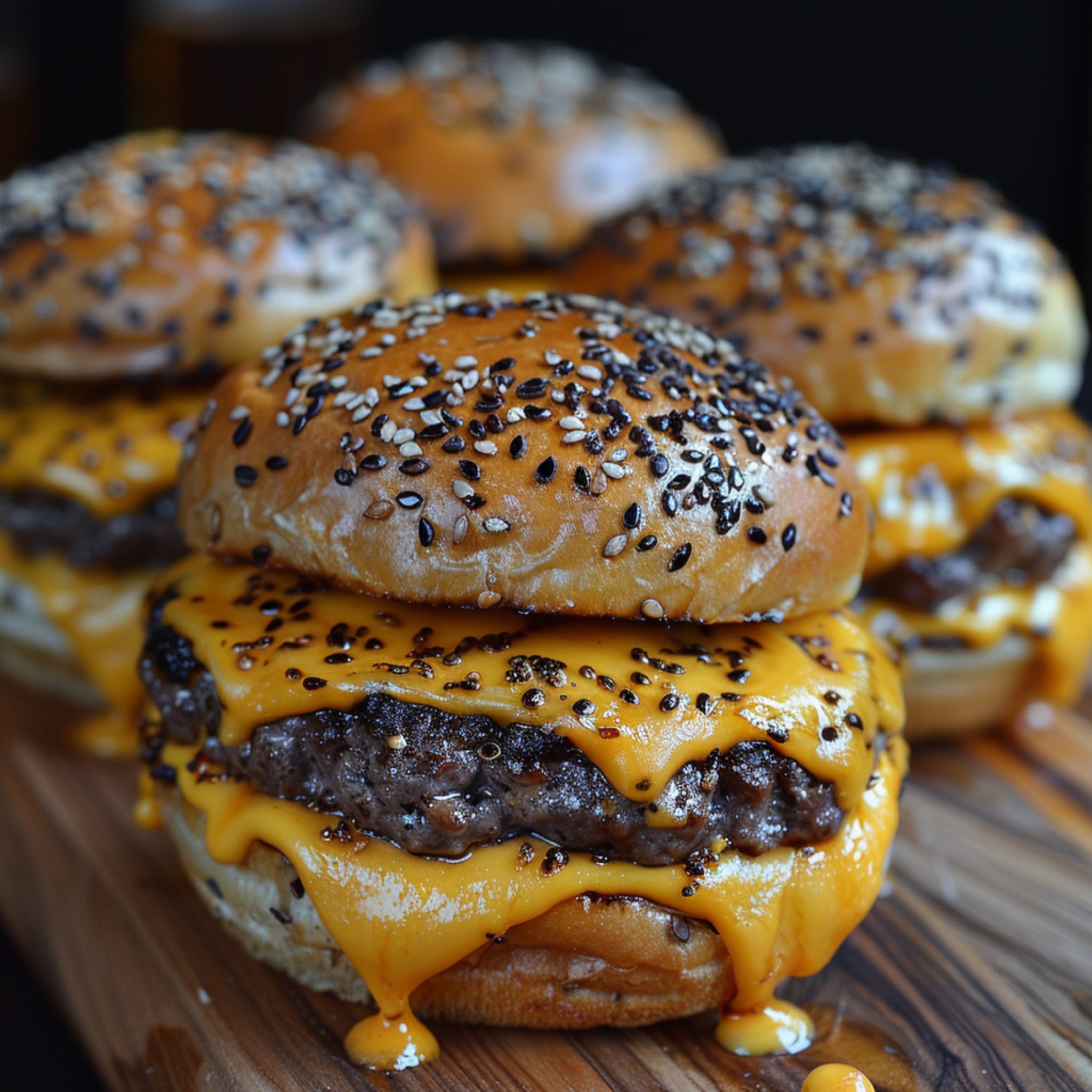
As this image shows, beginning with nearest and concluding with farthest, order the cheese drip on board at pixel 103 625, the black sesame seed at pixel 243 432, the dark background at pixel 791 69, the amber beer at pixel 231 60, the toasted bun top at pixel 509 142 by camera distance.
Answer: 1. the black sesame seed at pixel 243 432
2. the cheese drip on board at pixel 103 625
3. the toasted bun top at pixel 509 142
4. the amber beer at pixel 231 60
5. the dark background at pixel 791 69

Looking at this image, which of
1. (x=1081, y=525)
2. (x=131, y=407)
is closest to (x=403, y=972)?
(x=131, y=407)

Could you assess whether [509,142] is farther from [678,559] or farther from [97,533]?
[678,559]

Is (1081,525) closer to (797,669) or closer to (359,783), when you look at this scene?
(797,669)

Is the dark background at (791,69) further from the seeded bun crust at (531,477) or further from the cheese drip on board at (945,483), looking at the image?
the seeded bun crust at (531,477)

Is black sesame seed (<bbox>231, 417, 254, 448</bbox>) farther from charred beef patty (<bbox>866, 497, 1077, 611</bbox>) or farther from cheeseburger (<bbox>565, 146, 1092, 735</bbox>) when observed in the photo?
charred beef patty (<bbox>866, 497, 1077, 611</bbox>)

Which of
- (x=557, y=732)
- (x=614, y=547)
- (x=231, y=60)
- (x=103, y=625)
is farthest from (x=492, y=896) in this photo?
(x=231, y=60)

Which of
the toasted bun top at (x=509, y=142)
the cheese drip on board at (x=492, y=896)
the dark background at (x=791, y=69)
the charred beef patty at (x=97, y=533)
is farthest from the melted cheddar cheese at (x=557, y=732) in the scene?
the dark background at (x=791, y=69)
